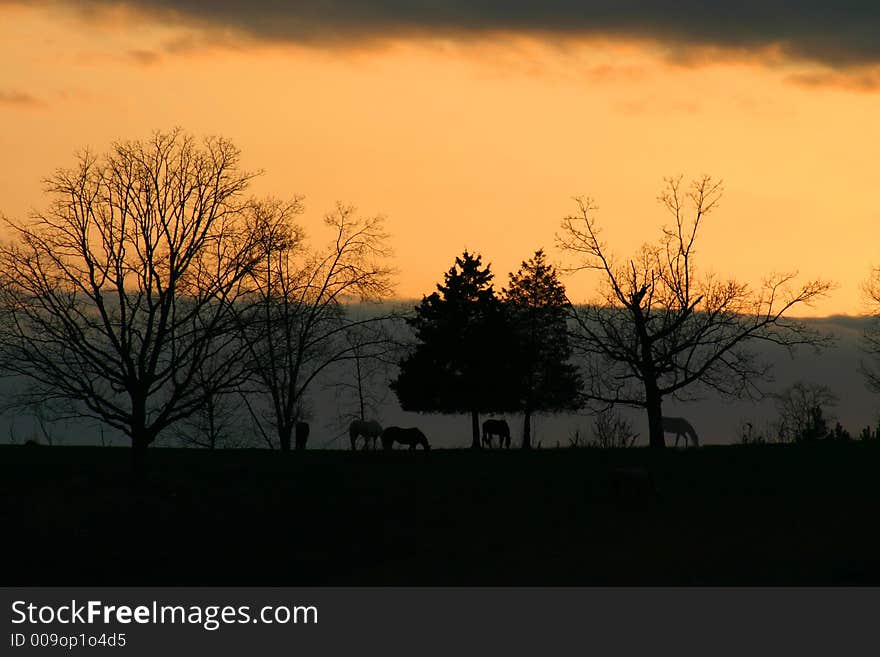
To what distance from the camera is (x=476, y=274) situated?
78.1 metres

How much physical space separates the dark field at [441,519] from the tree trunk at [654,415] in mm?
11505

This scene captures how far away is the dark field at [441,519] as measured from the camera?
29.2m

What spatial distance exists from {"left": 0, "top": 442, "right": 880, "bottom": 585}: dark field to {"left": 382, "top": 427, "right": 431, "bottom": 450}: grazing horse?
171 cm

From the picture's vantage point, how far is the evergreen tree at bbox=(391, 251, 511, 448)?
73812 mm

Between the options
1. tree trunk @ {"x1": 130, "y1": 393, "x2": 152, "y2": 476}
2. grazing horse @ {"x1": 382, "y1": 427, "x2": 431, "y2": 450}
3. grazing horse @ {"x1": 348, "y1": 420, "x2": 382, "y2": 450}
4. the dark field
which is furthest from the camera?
grazing horse @ {"x1": 348, "y1": 420, "x2": 382, "y2": 450}

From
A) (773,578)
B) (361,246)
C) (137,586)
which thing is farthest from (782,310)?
(137,586)

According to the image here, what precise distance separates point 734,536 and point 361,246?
1042 inches

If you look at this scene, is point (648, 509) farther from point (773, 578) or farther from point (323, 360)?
point (323, 360)

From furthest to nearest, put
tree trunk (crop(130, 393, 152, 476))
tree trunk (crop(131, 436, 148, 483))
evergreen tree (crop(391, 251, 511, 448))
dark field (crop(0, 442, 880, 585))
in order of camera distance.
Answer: evergreen tree (crop(391, 251, 511, 448)), tree trunk (crop(131, 436, 148, 483)), tree trunk (crop(130, 393, 152, 476)), dark field (crop(0, 442, 880, 585))

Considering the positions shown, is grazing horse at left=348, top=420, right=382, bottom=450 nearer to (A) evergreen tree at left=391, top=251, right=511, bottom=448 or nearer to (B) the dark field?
(B) the dark field

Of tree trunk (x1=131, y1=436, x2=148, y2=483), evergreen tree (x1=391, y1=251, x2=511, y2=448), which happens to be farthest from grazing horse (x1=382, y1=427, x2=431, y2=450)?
evergreen tree (x1=391, y1=251, x2=511, y2=448)

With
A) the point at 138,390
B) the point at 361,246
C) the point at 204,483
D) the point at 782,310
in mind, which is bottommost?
the point at 204,483

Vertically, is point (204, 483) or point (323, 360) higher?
point (323, 360)
